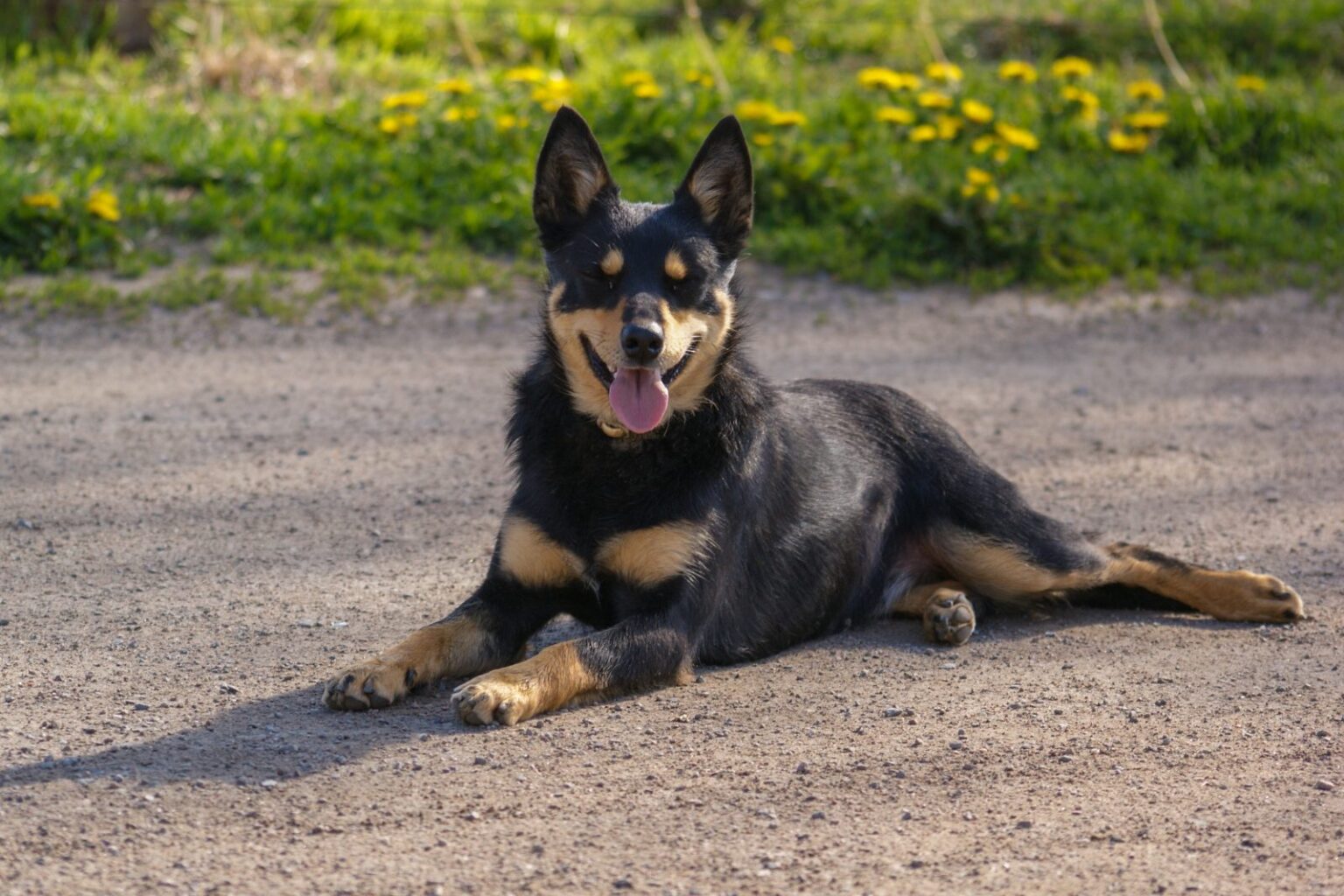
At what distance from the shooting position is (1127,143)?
11.4m

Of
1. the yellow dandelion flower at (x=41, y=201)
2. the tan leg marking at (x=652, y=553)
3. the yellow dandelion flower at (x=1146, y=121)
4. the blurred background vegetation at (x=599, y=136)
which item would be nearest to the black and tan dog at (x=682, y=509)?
the tan leg marking at (x=652, y=553)

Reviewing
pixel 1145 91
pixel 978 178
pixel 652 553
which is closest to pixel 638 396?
pixel 652 553

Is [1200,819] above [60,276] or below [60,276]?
below

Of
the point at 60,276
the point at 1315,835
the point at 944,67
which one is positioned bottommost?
the point at 1315,835

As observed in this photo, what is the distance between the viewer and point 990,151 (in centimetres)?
1105

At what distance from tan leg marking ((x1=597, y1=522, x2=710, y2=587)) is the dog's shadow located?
0.42 meters

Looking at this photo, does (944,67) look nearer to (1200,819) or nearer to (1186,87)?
(1186,87)

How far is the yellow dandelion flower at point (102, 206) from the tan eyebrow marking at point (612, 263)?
523cm

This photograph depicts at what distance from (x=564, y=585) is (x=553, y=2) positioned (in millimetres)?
9389

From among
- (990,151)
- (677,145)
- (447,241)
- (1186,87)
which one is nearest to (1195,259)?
(990,151)

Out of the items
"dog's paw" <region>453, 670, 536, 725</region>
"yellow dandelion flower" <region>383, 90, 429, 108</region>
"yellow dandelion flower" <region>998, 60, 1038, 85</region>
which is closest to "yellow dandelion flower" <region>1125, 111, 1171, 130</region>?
"yellow dandelion flower" <region>998, 60, 1038, 85</region>

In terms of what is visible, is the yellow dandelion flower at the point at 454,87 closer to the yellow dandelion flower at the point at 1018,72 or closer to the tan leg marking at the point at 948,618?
the yellow dandelion flower at the point at 1018,72

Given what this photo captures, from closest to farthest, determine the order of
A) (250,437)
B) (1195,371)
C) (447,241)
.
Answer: (250,437) → (1195,371) → (447,241)

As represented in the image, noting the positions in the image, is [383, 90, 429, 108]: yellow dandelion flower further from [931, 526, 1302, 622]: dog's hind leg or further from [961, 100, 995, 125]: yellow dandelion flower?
[931, 526, 1302, 622]: dog's hind leg
